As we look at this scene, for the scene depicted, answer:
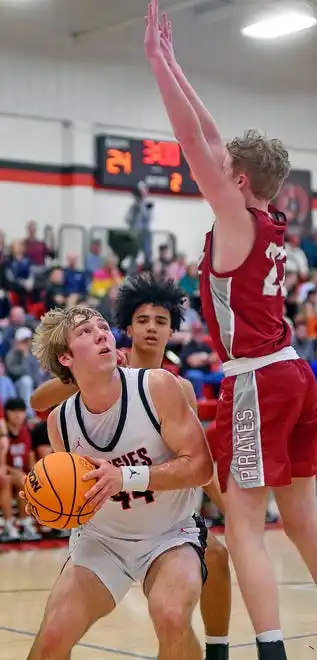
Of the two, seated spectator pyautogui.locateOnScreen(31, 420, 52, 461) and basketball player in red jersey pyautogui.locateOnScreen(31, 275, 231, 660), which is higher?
basketball player in red jersey pyautogui.locateOnScreen(31, 275, 231, 660)

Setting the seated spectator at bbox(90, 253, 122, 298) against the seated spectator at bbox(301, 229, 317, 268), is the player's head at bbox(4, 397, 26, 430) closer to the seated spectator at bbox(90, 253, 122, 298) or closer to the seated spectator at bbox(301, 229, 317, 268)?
the seated spectator at bbox(90, 253, 122, 298)

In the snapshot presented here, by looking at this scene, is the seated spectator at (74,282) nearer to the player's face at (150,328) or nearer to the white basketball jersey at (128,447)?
the player's face at (150,328)

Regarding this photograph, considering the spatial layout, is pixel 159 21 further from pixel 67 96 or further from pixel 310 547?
pixel 67 96

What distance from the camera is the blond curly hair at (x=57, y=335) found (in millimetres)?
4332

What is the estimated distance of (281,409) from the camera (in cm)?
415

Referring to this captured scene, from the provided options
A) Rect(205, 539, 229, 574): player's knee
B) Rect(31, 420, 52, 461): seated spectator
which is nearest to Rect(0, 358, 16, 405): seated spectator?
Rect(31, 420, 52, 461): seated spectator

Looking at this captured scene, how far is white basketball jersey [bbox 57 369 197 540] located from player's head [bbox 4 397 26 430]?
6799 millimetres

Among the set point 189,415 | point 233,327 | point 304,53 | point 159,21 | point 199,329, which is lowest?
point 199,329

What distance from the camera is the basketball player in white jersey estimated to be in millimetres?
4082

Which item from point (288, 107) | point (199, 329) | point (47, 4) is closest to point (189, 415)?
point (199, 329)

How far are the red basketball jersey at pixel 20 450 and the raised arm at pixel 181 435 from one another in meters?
6.93

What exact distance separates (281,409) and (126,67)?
1613cm

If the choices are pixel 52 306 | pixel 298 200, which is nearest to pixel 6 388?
pixel 52 306

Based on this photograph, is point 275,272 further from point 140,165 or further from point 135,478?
point 140,165
